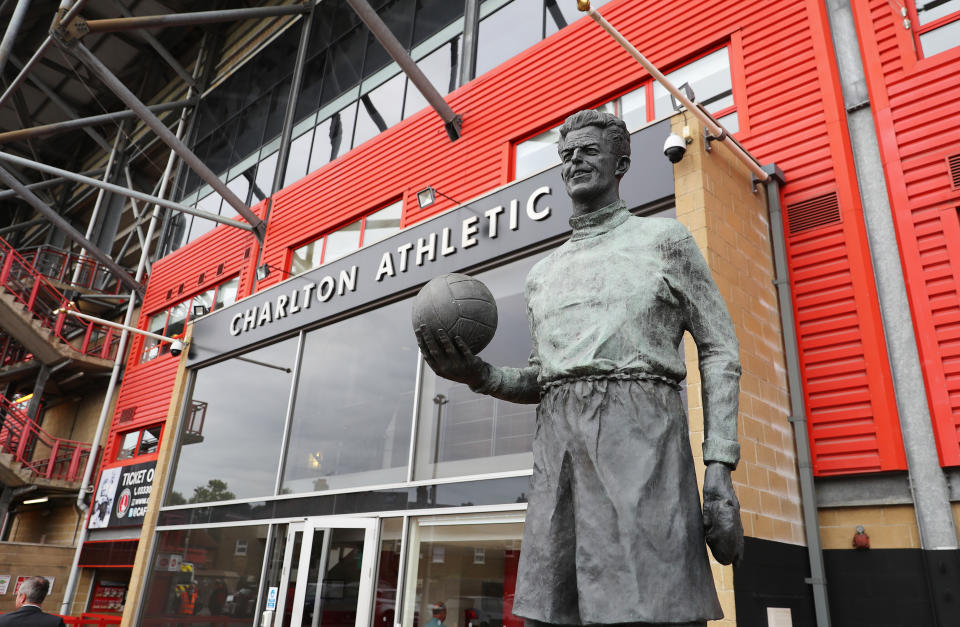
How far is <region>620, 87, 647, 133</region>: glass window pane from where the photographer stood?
9375 mm

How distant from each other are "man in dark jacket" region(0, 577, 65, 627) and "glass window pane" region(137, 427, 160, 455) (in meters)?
11.9

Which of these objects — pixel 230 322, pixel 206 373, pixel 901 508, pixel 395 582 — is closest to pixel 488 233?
pixel 395 582

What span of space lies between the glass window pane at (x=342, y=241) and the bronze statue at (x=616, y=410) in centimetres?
1086

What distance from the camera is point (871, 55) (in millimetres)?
7453

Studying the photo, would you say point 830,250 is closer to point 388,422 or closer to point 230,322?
point 388,422

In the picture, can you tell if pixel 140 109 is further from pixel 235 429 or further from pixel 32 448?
pixel 32 448

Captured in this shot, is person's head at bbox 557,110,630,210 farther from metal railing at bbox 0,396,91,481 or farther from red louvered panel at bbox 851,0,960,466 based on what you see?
metal railing at bbox 0,396,91,481

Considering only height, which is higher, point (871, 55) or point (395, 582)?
point (871, 55)

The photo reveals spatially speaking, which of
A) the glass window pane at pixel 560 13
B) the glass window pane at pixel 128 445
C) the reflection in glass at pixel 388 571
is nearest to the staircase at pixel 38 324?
the glass window pane at pixel 128 445

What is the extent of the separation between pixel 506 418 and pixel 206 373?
7530mm

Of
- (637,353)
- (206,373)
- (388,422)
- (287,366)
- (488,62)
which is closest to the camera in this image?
(637,353)

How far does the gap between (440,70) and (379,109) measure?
1708 mm

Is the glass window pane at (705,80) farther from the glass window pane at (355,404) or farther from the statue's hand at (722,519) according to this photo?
the statue's hand at (722,519)

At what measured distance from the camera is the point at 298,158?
615 inches
